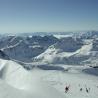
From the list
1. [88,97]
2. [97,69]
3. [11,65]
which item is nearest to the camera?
[88,97]

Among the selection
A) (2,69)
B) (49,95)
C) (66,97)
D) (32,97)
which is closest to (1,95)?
(32,97)

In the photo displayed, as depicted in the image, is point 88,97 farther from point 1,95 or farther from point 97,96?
point 1,95

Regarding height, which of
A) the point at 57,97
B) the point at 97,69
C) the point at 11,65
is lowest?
the point at 97,69

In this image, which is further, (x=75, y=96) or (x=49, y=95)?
(x=75, y=96)

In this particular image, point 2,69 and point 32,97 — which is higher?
point 32,97

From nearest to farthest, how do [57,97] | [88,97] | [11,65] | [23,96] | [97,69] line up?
[23,96]
[57,97]
[88,97]
[11,65]
[97,69]

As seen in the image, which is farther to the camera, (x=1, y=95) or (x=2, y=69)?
(x=2, y=69)

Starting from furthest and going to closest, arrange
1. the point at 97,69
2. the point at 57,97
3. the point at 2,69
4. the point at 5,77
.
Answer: the point at 97,69 → the point at 2,69 → the point at 5,77 → the point at 57,97

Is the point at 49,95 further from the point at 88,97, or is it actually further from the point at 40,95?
the point at 88,97

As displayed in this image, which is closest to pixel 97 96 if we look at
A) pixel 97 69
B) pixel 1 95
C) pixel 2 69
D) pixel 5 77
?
pixel 1 95
